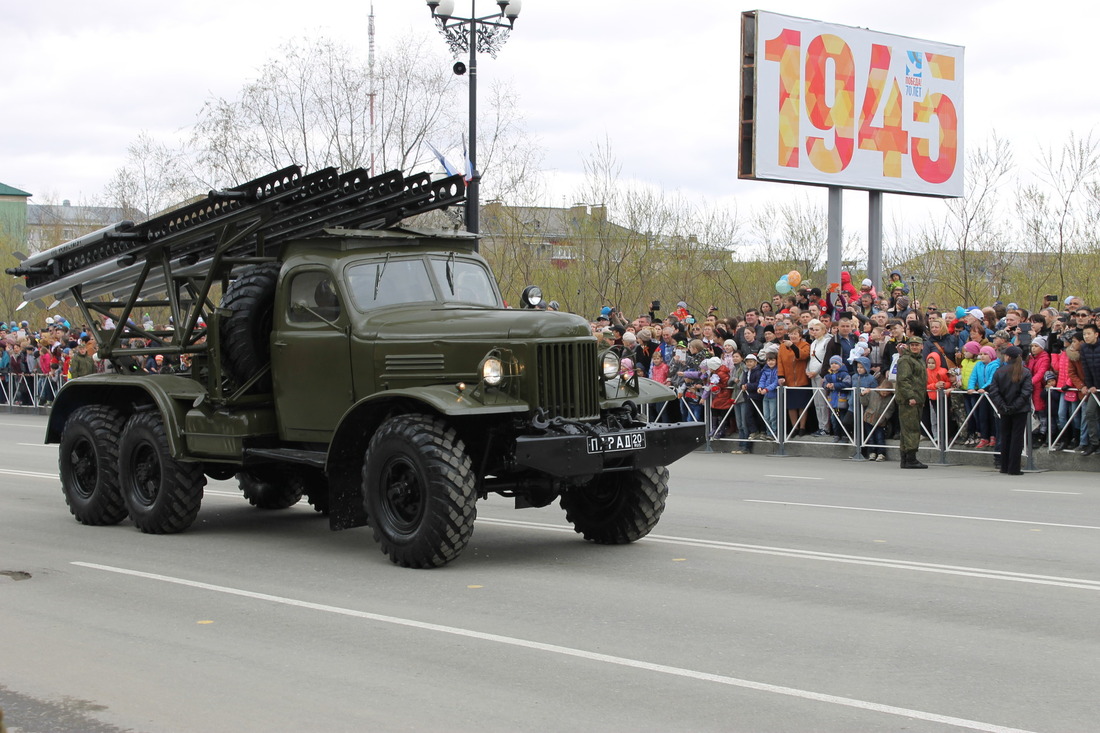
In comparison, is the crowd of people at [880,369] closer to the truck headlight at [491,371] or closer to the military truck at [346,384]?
the military truck at [346,384]

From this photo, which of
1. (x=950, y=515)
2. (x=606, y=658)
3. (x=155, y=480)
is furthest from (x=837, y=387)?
(x=606, y=658)

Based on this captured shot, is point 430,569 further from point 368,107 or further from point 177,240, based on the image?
point 368,107

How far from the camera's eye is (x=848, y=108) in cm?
3094

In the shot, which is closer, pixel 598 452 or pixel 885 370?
pixel 598 452

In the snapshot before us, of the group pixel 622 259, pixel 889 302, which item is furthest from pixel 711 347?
pixel 622 259

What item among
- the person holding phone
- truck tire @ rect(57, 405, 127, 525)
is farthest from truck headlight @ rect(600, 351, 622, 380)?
the person holding phone

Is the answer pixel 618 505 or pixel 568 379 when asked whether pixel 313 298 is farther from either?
pixel 618 505

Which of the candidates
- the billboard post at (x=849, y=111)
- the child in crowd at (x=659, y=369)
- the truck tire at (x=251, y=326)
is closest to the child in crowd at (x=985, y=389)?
the child in crowd at (x=659, y=369)

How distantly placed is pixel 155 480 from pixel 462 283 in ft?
11.4

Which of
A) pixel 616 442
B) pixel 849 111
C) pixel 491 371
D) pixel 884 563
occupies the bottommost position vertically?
pixel 884 563

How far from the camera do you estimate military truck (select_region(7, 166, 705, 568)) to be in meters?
9.79

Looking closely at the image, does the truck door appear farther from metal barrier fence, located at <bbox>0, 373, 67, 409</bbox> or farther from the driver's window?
metal barrier fence, located at <bbox>0, 373, 67, 409</bbox>

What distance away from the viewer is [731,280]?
142 ft

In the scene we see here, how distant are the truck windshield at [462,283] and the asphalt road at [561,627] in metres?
2.09
